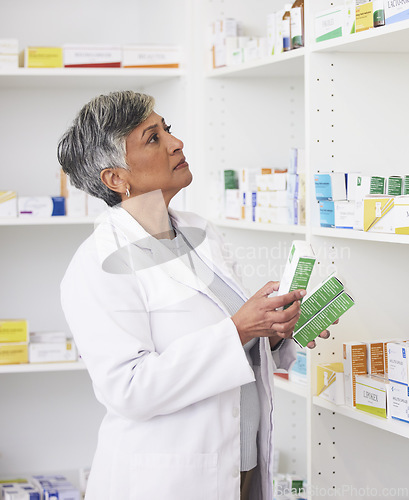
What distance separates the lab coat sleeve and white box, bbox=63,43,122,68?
1.26 m

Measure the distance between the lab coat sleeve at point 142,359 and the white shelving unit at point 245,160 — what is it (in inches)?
17.7

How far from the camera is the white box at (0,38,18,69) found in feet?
8.09

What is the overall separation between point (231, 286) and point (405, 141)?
64cm

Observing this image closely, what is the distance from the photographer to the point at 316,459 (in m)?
1.88

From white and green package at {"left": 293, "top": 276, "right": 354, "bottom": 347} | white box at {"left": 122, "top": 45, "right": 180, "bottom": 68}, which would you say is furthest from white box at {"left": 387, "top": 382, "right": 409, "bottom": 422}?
white box at {"left": 122, "top": 45, "right": 180, "bottom": 68}

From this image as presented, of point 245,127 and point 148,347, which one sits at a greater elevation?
point 245,127

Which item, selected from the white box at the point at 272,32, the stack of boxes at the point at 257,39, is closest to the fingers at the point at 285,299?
the stack of boxes at the point at 257,39

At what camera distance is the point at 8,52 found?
2.47 m

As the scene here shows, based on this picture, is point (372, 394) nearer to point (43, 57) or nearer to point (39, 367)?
point (39, 367)

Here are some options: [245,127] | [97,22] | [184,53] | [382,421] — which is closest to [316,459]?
[382,421]

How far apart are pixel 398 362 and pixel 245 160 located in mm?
1103

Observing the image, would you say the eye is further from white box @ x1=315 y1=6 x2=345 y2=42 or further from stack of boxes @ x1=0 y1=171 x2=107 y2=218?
stack of boxes @ x1=0 y1=171 x2=107 y2=218

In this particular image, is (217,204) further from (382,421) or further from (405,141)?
(382,421)

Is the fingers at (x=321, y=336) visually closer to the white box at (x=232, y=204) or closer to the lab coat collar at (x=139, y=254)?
the lab coat collar at (x=139, y=254)
